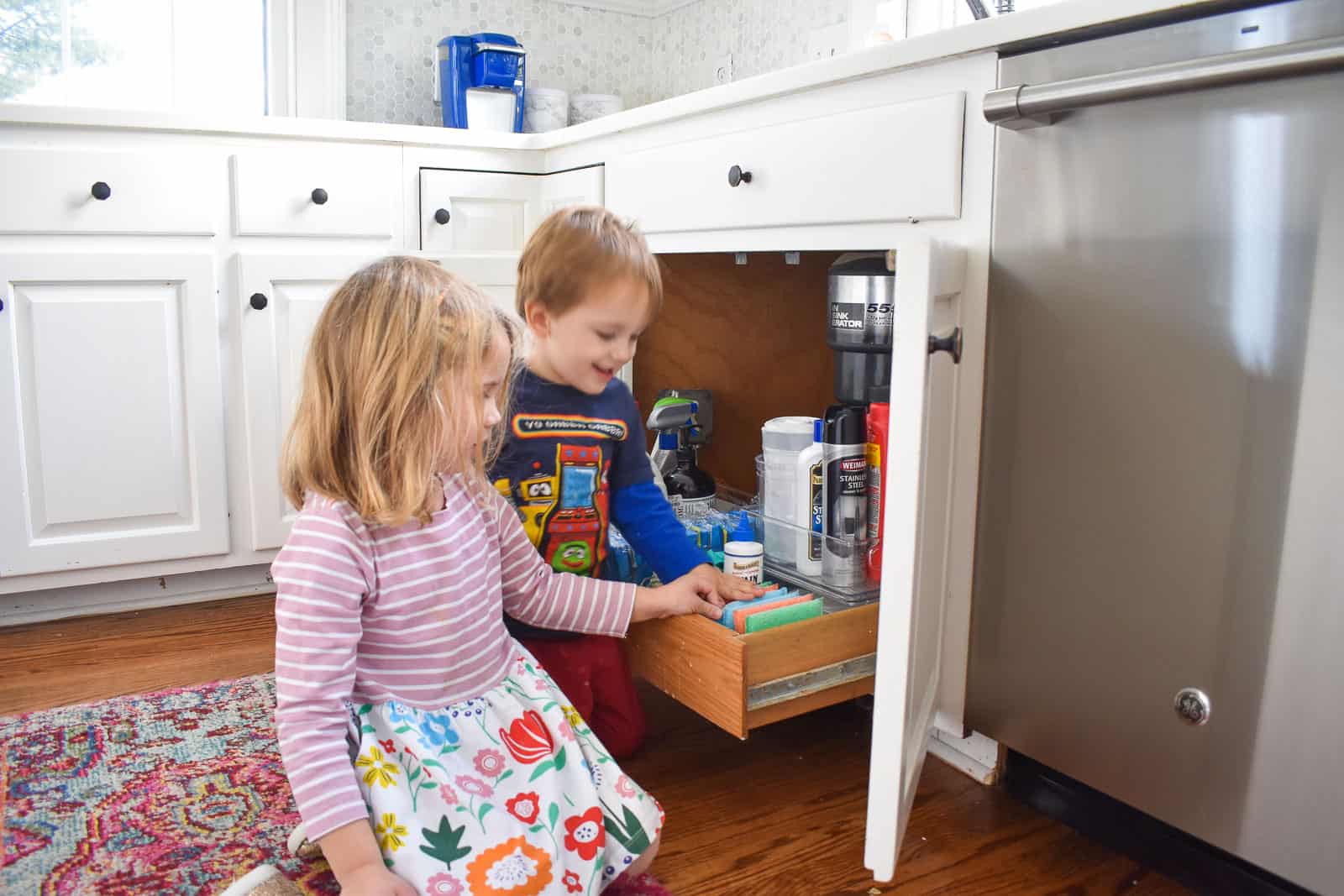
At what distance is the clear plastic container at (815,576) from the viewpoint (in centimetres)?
130

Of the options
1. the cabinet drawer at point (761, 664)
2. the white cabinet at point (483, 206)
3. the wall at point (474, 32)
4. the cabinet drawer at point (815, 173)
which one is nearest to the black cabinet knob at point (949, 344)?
the cabinet drawer at point (815, 173)

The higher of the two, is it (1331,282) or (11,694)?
(1331,282)

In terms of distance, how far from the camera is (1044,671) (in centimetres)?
114

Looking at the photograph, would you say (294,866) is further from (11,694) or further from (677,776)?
(11,694)

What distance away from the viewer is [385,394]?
97 cm

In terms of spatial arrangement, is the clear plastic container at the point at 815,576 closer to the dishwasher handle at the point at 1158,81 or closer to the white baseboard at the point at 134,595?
the dishwasher handle at the point at 1158,81

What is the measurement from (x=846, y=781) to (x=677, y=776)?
206 mm

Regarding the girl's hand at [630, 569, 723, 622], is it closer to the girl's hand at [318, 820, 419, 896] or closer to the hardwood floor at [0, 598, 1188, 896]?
the hardwood floor at [0, 598, 1188, 896]

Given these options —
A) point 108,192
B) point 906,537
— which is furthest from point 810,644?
point 108,192

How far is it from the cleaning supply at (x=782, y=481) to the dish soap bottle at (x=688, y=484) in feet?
0.73

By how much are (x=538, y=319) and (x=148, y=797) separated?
707 millimetres

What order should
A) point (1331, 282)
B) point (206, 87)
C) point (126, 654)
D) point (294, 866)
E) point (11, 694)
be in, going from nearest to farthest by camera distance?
point (1331, 282), point (294, 866), point (11, 694), point (126, 654), point (206, 87)

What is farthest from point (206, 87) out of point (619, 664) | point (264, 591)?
point (619, 664)

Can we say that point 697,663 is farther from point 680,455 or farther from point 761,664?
point 680,455
